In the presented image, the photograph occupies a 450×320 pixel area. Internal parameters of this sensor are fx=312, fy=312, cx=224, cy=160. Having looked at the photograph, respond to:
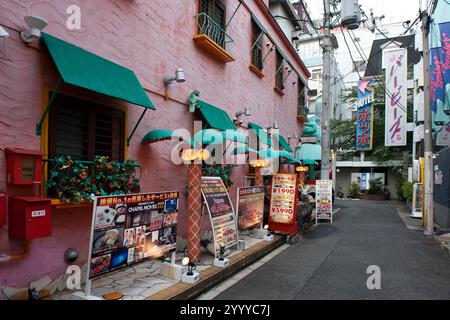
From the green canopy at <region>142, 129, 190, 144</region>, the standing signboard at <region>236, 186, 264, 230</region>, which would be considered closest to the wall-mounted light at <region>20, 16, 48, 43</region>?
the green canopy at <region>142, 129, 190, 144</region>

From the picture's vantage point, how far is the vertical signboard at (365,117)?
26.1m

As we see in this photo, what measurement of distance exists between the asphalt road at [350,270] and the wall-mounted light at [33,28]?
Result: 15.5ft

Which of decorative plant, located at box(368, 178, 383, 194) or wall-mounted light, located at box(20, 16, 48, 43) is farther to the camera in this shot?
decorative plant, located at box(368, 178, 383, 194)

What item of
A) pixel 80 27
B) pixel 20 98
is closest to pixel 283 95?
pixel 80 27

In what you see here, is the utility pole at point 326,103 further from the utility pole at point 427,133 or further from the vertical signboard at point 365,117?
the vertical signboard at point 365,117

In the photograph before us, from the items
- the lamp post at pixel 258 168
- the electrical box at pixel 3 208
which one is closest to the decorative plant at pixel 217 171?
the lamp post at pixel 258 168

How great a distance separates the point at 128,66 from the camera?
5938mm

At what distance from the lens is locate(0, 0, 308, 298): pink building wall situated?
13.4ft

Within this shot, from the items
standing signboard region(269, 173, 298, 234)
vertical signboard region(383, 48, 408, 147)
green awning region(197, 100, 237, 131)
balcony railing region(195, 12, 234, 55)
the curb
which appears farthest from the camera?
vertical signboard region(383, 48, 408, 147)

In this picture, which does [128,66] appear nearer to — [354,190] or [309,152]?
[309,152]

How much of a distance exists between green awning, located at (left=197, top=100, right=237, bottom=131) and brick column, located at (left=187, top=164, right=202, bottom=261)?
6.75 feet

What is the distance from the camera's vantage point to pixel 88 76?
452cm

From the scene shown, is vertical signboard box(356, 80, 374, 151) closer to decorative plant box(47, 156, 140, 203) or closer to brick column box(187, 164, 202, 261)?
brick column box(187, 164, 202, 261)

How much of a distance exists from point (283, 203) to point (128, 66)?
19.6 ft
